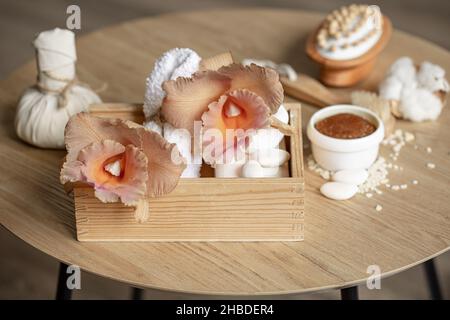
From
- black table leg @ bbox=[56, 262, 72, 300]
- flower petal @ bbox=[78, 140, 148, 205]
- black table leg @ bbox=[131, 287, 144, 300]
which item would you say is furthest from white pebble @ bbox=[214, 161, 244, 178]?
black table leg @ bbox=[131, 287, 144, 300]

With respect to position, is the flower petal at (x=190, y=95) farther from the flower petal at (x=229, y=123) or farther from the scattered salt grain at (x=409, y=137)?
the scattered salt grain at (x=409, y=137)

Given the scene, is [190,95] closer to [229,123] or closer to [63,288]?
[229,123]

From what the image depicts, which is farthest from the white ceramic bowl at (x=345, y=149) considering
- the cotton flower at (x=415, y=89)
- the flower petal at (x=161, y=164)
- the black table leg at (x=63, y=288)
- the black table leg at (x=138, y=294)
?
the black table leg at (x=138, y=294)

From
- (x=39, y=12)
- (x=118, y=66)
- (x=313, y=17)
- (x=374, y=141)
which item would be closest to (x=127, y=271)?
(x=374, y=141)

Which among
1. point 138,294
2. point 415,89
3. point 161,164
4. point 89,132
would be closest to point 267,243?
point 161,164

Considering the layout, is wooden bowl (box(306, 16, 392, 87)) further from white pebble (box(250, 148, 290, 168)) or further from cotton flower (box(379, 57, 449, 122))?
white pebble (box(250, 148, 290, 168))
